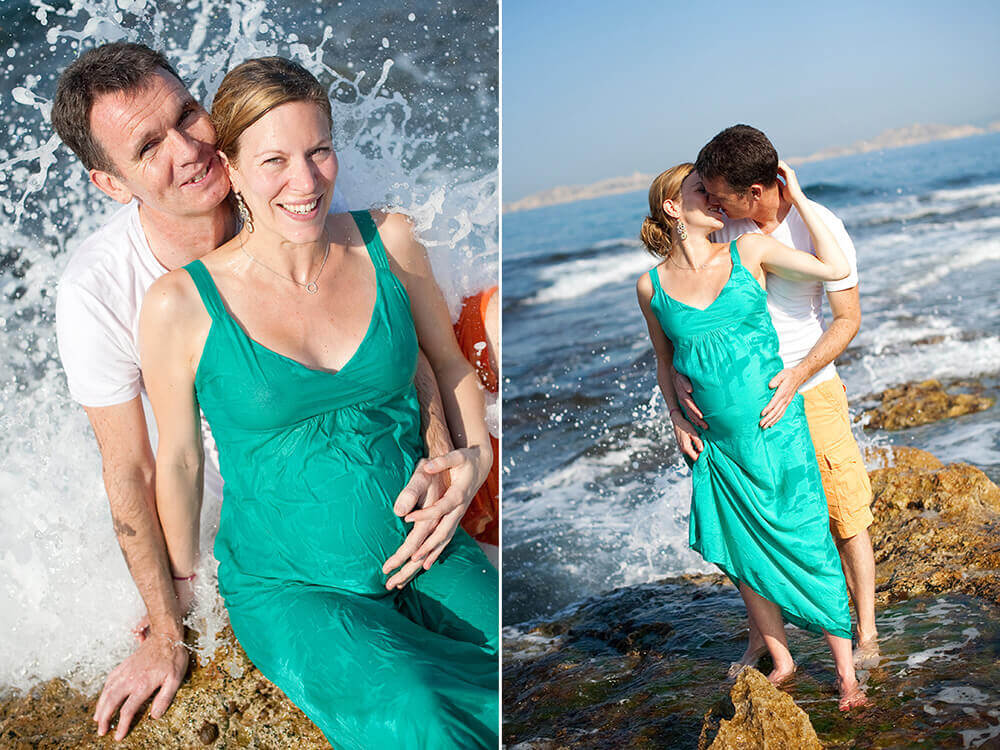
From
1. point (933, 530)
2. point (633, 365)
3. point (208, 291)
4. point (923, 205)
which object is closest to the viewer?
point (208, 291)

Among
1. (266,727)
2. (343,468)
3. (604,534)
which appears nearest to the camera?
(343,468)

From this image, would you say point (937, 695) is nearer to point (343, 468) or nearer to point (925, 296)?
point (343, 468)

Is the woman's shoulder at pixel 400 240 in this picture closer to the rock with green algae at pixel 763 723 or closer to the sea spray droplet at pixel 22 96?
the sea spray droplet at pixel 22 96

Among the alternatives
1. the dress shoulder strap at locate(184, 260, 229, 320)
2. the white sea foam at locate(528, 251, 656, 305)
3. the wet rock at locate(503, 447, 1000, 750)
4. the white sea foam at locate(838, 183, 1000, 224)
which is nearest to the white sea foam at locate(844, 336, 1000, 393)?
the wet rock at locate(503, 447, 1000, 750)

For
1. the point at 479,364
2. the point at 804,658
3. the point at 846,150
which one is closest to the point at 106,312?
the point at 479,364

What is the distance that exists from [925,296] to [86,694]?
8.63 metres

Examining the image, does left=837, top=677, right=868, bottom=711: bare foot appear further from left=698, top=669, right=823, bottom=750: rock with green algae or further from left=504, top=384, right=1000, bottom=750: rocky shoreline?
left=698, top=669, right=823, bottom=750: rock with green algae

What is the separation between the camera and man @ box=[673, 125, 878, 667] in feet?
7.70

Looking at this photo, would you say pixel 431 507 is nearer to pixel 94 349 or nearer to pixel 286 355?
pixel 286 355

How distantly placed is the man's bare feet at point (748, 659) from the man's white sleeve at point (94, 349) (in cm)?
198

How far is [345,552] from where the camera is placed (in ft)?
7.23

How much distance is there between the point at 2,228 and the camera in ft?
9.18

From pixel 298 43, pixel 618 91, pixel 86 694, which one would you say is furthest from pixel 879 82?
pixel 86 694

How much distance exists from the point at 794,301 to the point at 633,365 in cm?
593
